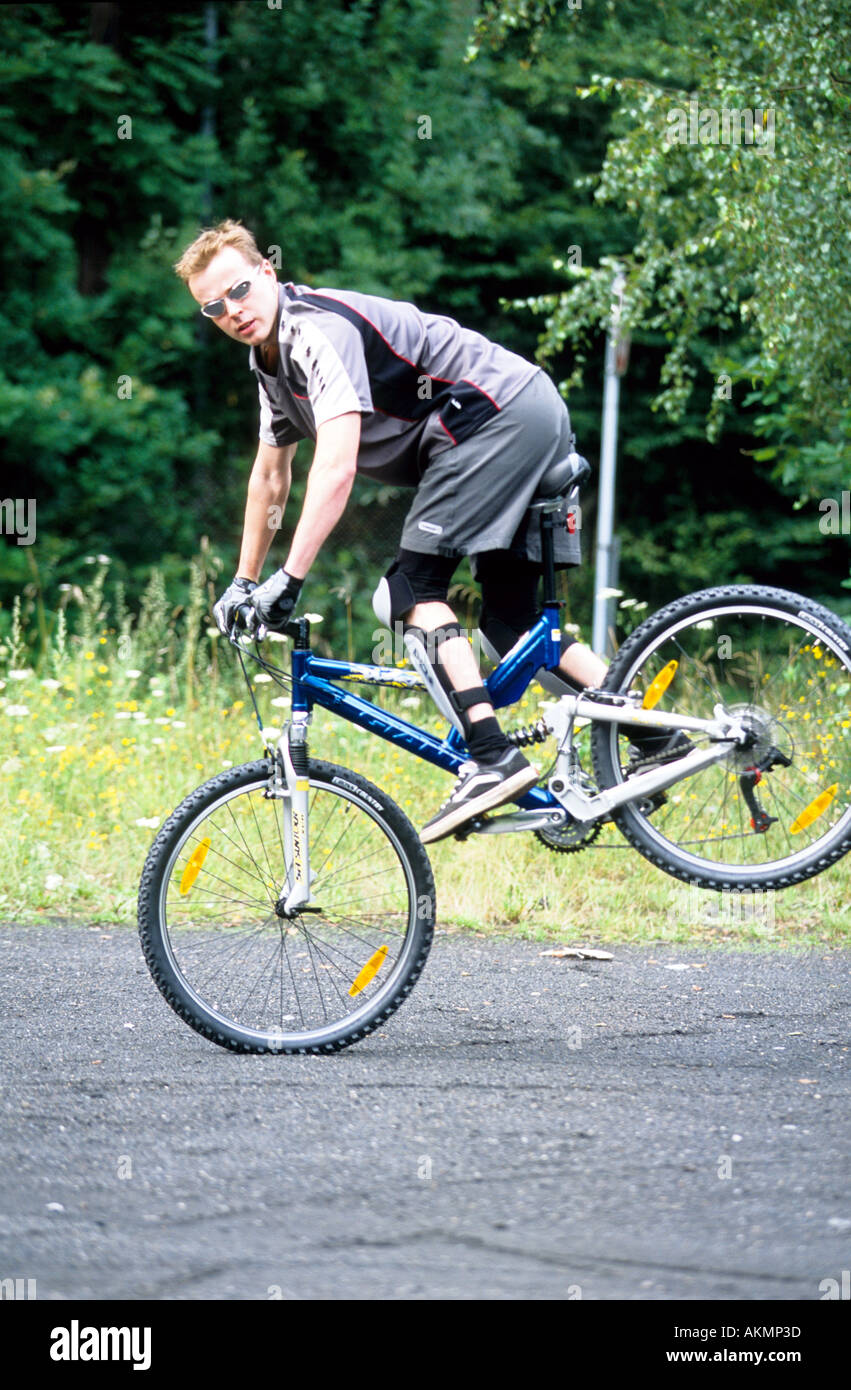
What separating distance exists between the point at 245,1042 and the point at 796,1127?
1412 millimetres

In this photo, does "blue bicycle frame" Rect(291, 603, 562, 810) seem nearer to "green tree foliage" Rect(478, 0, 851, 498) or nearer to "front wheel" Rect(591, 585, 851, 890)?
"front wheel" Rect(591, 585, 851, 890)

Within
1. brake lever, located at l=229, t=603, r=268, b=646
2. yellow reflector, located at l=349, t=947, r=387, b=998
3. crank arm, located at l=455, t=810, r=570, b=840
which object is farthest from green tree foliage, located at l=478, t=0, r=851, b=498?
yellow reflector, located at l=349, t=947, r=387, b=998

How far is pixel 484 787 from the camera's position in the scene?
3861 mm

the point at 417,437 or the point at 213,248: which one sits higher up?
the point at 213,248

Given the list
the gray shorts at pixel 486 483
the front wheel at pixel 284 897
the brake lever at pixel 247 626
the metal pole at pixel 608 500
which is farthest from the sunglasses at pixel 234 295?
the metal pole at pixel 608 500

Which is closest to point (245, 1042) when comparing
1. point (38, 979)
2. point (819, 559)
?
point (38, 979)

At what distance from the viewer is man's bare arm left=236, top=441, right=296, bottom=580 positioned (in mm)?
4230

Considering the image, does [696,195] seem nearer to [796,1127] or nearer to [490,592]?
[490,592]

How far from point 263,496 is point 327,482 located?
0.55 meters

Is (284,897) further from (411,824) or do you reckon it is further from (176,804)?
(176,804)

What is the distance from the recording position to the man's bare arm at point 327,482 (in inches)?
147

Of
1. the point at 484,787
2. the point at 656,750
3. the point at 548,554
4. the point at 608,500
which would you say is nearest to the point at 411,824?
the point at 484,787

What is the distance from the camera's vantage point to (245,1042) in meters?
3.93

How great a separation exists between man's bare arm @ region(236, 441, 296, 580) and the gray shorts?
459mm
